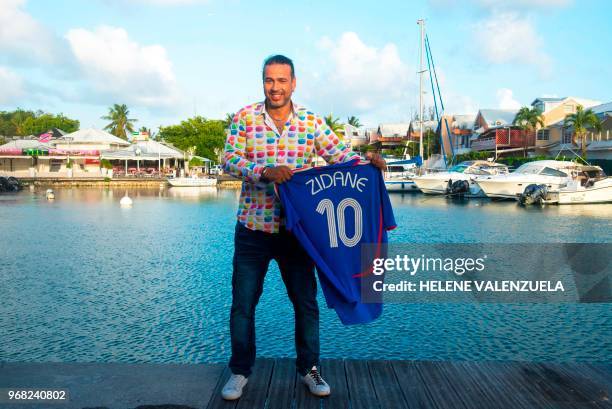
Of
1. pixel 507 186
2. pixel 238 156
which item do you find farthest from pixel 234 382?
pixel 507 186

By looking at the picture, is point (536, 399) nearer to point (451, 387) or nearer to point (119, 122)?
point (451, 387)

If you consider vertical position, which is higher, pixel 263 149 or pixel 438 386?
pixel 263 149

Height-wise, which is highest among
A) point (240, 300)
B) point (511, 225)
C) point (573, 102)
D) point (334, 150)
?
point (573, 102)

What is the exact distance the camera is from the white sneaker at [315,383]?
3.97 metres

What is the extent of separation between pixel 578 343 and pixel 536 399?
4007mm

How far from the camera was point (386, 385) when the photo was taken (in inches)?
164

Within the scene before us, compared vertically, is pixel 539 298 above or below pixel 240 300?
below

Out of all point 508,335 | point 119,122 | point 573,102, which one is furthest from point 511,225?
point 119,122

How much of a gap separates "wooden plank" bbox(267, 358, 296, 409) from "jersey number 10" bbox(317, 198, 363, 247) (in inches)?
41.7

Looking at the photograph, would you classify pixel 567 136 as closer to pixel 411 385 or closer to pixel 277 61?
pixel 411 385

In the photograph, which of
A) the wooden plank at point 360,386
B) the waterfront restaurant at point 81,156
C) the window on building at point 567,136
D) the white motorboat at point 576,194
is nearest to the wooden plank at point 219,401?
the wooden plank at point 360,386

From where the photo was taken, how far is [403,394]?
4.01 m

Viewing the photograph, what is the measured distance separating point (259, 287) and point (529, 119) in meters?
61.0

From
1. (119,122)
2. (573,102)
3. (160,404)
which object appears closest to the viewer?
(160,404)
